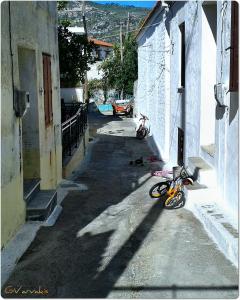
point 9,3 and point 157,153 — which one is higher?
point 9,3

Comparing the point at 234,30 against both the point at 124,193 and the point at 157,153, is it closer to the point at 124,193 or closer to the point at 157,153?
the point at 124,193

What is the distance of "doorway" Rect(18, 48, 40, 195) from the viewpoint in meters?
8.38

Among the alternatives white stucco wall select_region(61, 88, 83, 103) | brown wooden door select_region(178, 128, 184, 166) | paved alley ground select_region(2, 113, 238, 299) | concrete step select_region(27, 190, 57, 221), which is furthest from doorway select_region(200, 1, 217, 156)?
white stucco wall select_region(61, 88, 83, 103)

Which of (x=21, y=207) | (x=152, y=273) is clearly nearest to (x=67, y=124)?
(x=21, y=207)

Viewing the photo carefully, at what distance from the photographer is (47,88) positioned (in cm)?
957

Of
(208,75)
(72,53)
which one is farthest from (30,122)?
(72,53)

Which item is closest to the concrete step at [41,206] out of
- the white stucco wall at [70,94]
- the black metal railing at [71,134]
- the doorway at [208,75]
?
the doorway at [208,75]

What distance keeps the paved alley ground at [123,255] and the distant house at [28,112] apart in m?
0.60

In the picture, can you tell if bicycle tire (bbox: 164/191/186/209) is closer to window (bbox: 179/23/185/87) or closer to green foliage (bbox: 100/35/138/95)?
window (bbox: 179/23/185/87)

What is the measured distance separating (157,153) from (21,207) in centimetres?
895

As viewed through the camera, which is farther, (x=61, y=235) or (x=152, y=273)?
(x=61, y=235)

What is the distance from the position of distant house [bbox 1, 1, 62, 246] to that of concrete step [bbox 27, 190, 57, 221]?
0.05 feet

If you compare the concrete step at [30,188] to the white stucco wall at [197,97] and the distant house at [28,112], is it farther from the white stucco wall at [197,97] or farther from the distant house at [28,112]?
the white stucco wall at [197,97]

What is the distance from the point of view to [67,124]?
13.1m
